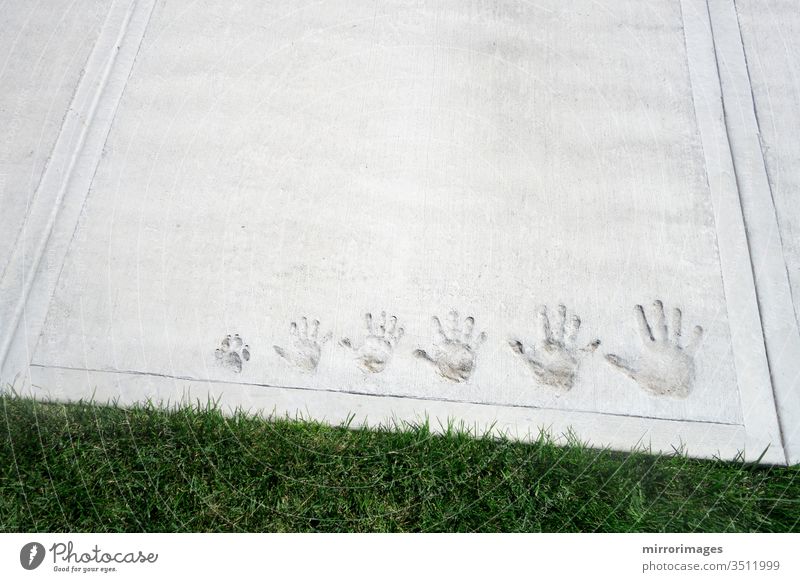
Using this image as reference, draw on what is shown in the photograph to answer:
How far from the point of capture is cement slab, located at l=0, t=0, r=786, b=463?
2.32 m

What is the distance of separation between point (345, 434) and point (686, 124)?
185 cm

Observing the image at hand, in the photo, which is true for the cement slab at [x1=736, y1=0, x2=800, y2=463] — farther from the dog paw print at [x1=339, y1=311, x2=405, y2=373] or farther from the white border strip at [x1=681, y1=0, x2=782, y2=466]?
the dog paw print at [x1=339, y1=311, x2=405, y2=373]

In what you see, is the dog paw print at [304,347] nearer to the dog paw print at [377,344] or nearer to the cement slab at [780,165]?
the dog paw print at [377,344]

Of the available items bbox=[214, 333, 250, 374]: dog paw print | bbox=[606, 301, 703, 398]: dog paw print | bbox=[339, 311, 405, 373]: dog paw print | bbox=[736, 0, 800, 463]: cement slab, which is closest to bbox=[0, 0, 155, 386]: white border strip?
bbox=[214, 333, 250, 374]: dog paw print

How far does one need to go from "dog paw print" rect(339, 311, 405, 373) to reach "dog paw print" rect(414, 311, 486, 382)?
9cm

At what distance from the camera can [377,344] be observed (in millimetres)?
2398

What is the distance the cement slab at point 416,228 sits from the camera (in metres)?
2.32

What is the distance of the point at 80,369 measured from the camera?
233cm

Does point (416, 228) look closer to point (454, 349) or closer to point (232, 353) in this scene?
point (454, 349)

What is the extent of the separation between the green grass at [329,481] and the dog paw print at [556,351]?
234 mm

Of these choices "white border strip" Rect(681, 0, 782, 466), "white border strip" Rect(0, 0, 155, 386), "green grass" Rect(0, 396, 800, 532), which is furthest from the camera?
"white border strip" Rect(0, 0, 155, 386)

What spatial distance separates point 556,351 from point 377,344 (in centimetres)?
59
